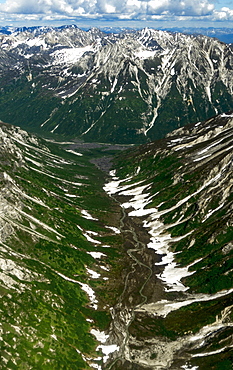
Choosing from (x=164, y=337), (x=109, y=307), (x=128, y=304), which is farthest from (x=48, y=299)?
(x=164, y=337)

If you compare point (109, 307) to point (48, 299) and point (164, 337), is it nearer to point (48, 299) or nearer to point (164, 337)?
point (48, 299)

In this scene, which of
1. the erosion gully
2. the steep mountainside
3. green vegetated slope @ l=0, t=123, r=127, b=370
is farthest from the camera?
the erosion gully

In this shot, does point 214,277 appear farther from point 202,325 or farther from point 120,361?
point 120,361

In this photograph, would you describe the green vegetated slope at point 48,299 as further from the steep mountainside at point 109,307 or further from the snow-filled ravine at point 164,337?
the snow-filled ravine at point 164,337

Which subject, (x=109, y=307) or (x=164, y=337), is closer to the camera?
(x=164, y=337)

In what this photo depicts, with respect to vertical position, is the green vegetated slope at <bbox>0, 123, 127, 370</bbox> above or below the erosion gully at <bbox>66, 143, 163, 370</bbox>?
above

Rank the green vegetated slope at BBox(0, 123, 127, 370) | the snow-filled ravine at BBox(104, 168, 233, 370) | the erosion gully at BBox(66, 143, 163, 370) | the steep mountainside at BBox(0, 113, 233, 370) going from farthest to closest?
the erosion gully at BBox(66, 143, 163, 370)
the snow-filled ravine at BBox(104, 168, 233, 370)
the steep mountainside at BBox(0, 113, 233, 370)
the green vegetated slope at BBox(0, 123, 127, 370)

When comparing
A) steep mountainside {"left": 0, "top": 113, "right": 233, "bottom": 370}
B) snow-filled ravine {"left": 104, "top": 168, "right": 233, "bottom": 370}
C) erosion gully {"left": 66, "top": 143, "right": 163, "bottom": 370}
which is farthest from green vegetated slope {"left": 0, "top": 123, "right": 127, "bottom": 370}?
snow-filled ravine {"left": 104, "top": 168, "right": 233, "bottom": 370}

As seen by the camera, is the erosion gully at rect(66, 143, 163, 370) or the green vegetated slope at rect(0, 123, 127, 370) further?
the erosion gully at rect(66, 143, 163, 370)

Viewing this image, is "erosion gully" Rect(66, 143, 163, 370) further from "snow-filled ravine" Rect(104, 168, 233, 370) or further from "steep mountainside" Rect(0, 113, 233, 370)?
"steep mountainside" Rect(0, 113, 233, 370)

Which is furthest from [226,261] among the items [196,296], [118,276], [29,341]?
[29,341]

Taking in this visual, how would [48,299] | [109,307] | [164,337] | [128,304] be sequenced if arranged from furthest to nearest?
1. [128,304]
2. [109,307]
3. [48,299]
4. [164,337]
